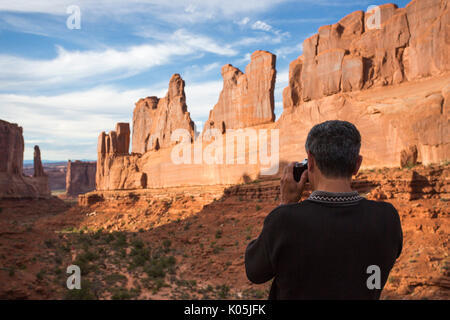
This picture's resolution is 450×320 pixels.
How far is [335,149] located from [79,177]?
87214 millimetres

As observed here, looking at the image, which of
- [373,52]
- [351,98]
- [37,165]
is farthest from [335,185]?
[37,165]

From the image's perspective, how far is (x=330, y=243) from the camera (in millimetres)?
1380

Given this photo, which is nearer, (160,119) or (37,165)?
(160,119)

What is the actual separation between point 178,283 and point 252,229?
548 centimetres

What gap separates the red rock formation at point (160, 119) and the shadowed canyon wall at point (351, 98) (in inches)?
40.2

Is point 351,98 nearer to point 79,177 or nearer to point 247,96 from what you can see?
point 247,96

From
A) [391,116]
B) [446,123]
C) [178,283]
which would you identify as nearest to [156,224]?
[178,283]

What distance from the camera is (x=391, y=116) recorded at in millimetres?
16656
